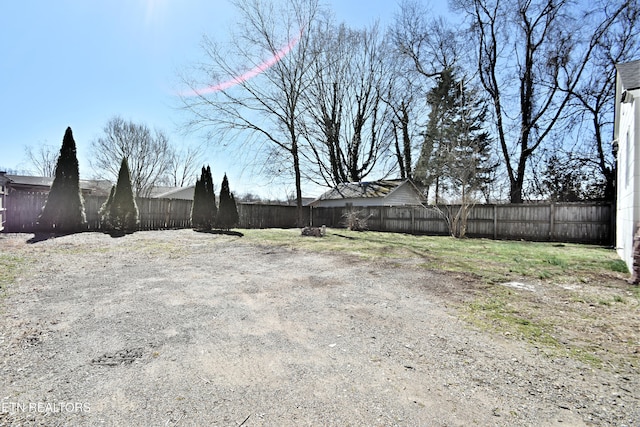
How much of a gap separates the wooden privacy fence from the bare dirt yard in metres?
10.3

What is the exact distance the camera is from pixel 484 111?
67.9ft

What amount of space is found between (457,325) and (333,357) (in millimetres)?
1462

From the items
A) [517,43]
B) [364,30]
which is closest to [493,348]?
[517,43]

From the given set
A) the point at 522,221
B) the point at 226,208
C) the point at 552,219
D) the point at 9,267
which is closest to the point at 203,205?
the point at 226,208

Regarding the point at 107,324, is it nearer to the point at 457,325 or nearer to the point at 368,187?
the point at 457,325

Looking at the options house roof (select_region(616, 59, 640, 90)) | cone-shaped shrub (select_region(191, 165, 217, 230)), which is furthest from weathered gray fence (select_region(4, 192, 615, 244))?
house roof (select_region(616, 59, 640, 90))

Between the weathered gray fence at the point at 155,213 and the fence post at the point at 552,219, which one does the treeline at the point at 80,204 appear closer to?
the weathered gray fence at the point at 155,213

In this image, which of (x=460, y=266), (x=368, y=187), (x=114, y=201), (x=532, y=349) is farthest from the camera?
(x=368, y=187)

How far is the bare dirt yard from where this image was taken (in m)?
1.64

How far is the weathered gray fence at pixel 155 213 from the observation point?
11038mm

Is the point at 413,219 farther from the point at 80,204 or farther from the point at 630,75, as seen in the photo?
the point at 80,204

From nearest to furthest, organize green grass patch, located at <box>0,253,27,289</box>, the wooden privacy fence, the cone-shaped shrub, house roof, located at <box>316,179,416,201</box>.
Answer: green grass patch, located at <box>0,253,27,289</box>, the wooden privacy fence, the cone-shaped shrub, house roof, located at <box>316,179,416,201</box>

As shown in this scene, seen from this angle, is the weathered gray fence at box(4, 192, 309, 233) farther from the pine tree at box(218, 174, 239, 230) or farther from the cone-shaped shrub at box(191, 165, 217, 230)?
the pine tree at box(218, 174, 239, 230)

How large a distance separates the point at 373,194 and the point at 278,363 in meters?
19.9
